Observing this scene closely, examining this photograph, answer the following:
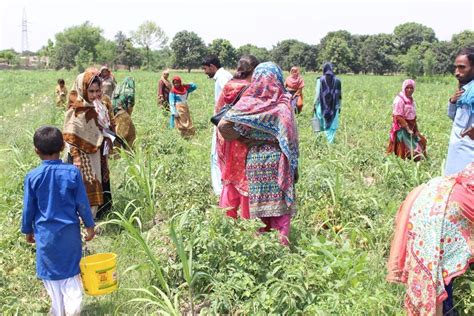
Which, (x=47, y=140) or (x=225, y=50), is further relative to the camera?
(x=225, y=50)

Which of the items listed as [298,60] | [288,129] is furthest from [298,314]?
[298,60]

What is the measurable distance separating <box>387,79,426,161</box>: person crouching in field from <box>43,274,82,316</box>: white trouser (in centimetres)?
484

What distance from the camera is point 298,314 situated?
2.55m

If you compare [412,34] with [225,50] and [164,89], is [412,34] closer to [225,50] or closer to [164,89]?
[225,50]

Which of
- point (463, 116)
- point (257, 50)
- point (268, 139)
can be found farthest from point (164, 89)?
point (257, 50)

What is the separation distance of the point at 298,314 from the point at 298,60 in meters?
70.8

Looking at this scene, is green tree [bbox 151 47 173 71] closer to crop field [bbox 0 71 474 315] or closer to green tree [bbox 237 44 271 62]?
green tree [bbox 237 44 271 62]

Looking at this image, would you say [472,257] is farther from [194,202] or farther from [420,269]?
[194,202]

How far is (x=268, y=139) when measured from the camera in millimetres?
3266

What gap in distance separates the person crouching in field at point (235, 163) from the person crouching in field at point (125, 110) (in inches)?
108

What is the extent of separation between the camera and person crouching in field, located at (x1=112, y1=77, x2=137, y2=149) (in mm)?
6297

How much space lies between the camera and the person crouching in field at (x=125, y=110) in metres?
6.30

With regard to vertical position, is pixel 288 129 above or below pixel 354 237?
above

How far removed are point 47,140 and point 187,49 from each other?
228 ft
